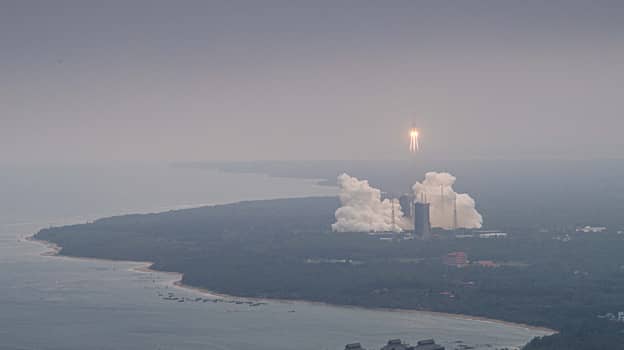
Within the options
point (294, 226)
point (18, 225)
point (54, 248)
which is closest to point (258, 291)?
point (54, 248)

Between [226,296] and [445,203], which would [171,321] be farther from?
[445,203]

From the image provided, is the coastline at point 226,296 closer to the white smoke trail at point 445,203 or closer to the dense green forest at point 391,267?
the dense green forest at point 391,267

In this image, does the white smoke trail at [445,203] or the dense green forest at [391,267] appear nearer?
the dense green forest at [391,267]

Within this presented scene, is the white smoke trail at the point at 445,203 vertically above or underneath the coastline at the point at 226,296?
above

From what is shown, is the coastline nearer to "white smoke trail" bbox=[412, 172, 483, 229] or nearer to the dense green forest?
the dense green forest

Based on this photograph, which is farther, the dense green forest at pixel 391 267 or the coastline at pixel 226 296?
the dense green forest at pixel 391 267

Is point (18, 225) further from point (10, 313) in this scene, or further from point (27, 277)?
point (10, 313)
